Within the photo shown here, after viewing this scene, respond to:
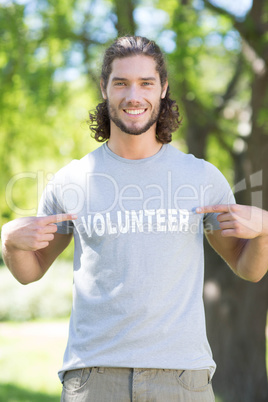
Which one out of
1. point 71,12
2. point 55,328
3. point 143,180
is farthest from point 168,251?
point 55,328

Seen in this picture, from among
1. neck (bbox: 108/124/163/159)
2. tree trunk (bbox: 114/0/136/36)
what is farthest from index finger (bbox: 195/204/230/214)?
tree trunk (bbox: 114/0/136/36)

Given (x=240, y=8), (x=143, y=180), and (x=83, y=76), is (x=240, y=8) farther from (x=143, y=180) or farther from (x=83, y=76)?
(x=143, y=180)

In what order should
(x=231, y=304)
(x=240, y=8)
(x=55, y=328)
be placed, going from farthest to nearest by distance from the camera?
(x=55, y=328), (x=231, y=304), (x=240, y=8)

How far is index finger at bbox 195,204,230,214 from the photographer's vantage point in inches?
84.2

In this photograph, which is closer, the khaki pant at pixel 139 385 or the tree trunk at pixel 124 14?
the khaki pant at pixel 139 385

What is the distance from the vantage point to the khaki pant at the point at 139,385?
6.68ft

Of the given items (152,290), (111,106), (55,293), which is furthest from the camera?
(55,293)

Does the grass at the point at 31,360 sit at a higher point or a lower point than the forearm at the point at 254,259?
lower

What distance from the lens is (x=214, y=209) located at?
84.7 inches

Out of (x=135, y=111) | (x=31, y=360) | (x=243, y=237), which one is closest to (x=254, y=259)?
(x=243, y=237)

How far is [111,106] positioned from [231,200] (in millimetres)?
641

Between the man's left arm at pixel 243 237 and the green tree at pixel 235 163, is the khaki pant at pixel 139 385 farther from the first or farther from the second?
the green tree at pixel 235 163

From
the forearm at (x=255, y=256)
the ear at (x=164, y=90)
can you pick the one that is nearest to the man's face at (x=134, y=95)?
the ear at (x=164, y=90)

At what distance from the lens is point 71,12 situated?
6551mm
